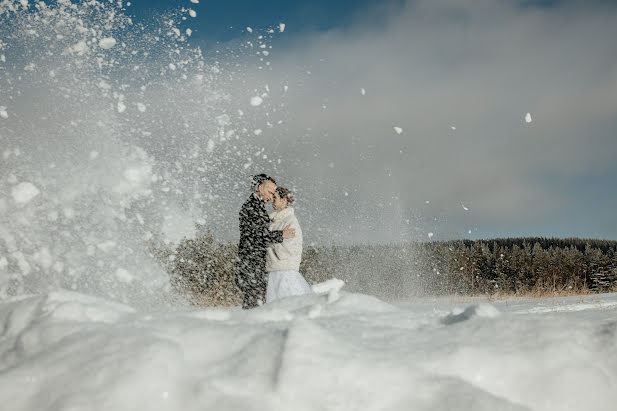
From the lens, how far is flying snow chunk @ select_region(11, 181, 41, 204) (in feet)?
19.4

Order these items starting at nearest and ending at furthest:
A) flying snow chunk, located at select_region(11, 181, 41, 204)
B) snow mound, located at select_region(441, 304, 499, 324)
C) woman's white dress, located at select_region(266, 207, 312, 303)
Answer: snow mound, located at select_region(441, 304, 499, 324) → flying snow chunk, located at select_region(11, 181, 41, 204) → woman's white dress, located at select_region(266, 207, 312, 303)

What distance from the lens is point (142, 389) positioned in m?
1.42

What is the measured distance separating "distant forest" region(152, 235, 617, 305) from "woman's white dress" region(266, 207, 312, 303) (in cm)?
368

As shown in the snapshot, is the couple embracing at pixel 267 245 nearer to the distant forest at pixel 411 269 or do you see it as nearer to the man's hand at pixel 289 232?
the man's hand at pixel 289 232

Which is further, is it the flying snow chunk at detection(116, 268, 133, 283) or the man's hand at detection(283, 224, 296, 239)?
the flying snow chunk at detection(116, 268, 133, 283)

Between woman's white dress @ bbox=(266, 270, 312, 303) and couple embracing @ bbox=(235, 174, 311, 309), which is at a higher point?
couple embracing @ bbox=(235, 174, 311, 309)

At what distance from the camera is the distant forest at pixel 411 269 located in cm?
1373

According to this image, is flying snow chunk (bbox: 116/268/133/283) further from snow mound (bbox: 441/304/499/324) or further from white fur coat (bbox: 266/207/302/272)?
snow mound (bbox: 441/304/499/324)

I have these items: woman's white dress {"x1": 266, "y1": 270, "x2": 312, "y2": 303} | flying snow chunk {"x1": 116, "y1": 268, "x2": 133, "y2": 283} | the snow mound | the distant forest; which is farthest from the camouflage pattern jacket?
the snow mound

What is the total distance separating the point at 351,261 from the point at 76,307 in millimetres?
23269

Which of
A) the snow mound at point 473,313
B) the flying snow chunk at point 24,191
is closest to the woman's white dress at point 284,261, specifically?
the flying snow chunk at point 24,191

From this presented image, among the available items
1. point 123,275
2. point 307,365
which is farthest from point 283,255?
point 307,365

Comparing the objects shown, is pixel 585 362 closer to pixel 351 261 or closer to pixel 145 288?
pixel 145 288

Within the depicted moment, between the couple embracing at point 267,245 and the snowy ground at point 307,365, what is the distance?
421cm
